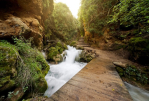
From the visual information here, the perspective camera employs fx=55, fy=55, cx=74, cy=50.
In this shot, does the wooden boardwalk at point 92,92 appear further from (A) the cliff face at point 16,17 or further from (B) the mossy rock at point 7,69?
(A) the cliff face at point 16,17

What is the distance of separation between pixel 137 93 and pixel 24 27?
702cm

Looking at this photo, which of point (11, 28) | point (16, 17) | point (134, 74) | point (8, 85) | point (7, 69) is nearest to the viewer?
point (8, 85)

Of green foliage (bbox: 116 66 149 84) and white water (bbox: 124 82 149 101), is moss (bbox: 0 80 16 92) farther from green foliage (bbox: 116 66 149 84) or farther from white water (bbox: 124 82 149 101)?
green foliage (bbox: 116 66 149 84)

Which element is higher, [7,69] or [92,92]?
[7,69]

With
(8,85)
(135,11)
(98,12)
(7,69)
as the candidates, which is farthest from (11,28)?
(98,12)

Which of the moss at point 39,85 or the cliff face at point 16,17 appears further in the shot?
the cliff face at point 16,17

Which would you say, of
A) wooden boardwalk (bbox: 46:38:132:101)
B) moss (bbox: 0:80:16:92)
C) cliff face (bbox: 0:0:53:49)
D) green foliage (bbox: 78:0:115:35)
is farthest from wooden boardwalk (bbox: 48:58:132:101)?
green foliage (bbox: 78:0:115:35)

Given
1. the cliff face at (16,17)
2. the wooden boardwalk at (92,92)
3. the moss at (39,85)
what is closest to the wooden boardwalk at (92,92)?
the wooden boardwalk at (92,92)

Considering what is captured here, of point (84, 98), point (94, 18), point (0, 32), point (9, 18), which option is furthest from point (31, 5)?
point (94, 18)

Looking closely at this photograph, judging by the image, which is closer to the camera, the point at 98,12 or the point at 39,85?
the point at 39,85

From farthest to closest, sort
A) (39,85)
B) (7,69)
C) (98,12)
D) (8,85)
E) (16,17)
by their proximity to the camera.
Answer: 1. (98,12)
2. (16,17)
3. (39,85)
4. (7,69)
5. (8,85)

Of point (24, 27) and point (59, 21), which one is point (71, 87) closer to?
point (24, 27)

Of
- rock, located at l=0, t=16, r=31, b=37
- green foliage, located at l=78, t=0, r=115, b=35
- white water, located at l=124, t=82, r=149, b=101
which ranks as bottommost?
white water, located at l=124, t=82, r=149, b=101

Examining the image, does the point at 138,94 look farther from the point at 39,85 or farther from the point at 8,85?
the point at 8,85
